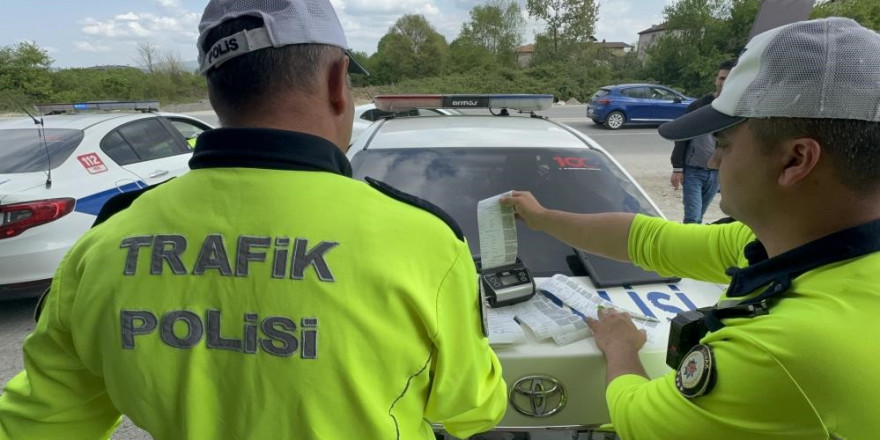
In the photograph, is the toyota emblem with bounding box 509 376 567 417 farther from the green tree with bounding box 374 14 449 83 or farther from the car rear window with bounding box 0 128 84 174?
the green tree with bounding box 374 14 449 83

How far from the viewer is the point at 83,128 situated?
13.5 ft

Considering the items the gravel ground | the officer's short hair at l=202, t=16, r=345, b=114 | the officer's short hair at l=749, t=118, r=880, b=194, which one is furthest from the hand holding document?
the gravel ground

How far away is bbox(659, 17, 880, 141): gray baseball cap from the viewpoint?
876 mm

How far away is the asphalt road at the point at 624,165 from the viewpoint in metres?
2.99

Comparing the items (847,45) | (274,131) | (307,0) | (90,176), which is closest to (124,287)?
(274,131)

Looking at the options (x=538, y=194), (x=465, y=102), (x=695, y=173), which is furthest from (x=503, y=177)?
(x=695, y=173)

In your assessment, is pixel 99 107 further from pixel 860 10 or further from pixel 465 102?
pixel 860 10

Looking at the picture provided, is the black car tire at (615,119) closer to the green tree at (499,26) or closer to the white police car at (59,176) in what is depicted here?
the white police car at (59,176)

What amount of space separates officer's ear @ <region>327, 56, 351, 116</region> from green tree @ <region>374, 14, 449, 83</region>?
40.1 m

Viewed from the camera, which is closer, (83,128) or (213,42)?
(213,42)

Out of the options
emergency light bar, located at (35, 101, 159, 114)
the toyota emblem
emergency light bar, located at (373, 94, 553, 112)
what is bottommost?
the toyota emblem

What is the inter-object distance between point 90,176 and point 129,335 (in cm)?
371

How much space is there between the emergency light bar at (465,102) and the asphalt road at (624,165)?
75.5 inches

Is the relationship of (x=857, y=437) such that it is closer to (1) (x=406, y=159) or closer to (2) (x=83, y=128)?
(1) (x=406, y=159)
